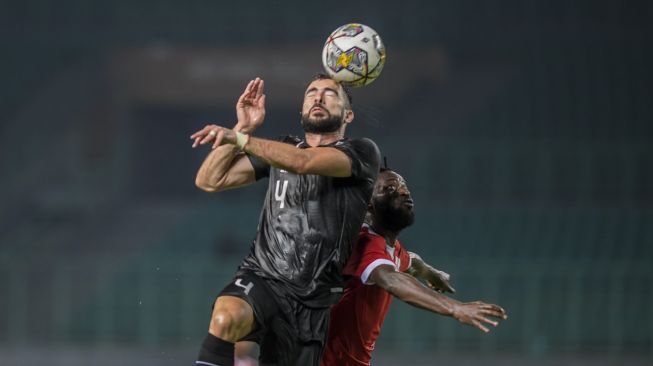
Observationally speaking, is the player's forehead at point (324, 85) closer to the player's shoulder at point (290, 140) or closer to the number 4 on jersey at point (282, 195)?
the player's shoulder at point (290, 140)

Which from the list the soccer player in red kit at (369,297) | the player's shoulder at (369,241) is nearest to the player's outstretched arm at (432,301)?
the player's shoulder at (369,241)

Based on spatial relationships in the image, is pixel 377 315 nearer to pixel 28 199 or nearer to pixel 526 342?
pixel 526 342

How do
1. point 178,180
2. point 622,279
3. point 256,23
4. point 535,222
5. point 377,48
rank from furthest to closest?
point 256,23 → point 178,180 → point 535,222 → point 622,279 → point 377,48

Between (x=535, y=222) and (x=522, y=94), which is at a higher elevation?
(x=522, y=94)

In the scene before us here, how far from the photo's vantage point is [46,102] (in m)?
16.8

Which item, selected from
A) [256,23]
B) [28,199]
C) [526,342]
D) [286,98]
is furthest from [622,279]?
[28,199]

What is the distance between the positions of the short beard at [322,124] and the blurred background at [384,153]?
6.88 metres

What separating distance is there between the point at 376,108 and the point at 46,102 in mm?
5225

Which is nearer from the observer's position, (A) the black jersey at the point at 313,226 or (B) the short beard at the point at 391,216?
(A) the black jersey at the point at 313,226

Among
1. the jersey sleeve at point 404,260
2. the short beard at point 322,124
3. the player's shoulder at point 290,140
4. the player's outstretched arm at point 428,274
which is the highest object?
the short beard at point 322,124

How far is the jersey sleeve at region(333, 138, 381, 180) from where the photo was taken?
552 cm

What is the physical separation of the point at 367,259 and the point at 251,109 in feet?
3.28

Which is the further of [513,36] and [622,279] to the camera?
[513,36]

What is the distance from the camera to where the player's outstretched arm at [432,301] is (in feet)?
16.4
